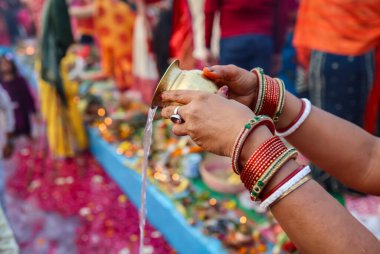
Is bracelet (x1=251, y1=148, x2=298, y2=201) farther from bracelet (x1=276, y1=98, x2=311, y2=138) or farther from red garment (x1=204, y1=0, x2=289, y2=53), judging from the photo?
red garment (x1=204, y1=0, x2=289, y2=53)

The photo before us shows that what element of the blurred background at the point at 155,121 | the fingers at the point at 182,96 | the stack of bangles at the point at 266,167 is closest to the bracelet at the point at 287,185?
the stack of bangles at the point at 266,167

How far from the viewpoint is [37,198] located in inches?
143

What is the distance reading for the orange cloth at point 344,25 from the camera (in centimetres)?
227

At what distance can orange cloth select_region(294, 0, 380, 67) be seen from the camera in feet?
7.43

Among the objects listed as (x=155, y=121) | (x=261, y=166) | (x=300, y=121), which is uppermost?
(x=261, y=166)

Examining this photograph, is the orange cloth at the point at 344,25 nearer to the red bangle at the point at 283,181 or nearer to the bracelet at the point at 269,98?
the bracelet at the point at 269,98

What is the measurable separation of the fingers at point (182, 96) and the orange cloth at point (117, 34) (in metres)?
4.09

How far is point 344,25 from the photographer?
2326 millimetres

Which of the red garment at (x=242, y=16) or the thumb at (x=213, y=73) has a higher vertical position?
the thumb at (x=213, y=73)

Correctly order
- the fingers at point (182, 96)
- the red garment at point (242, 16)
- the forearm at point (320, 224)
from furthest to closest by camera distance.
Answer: the red garment at point (242, 16) → the fingers at point (182, 96) → the forearm at point (320, 224)

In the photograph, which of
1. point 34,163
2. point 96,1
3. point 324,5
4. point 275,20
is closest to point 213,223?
point 324,5

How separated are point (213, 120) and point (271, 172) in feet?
0.64

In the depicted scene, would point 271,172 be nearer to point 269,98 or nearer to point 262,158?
point 262,158

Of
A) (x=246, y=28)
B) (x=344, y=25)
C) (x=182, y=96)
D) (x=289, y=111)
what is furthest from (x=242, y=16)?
(x=182, y=96)
